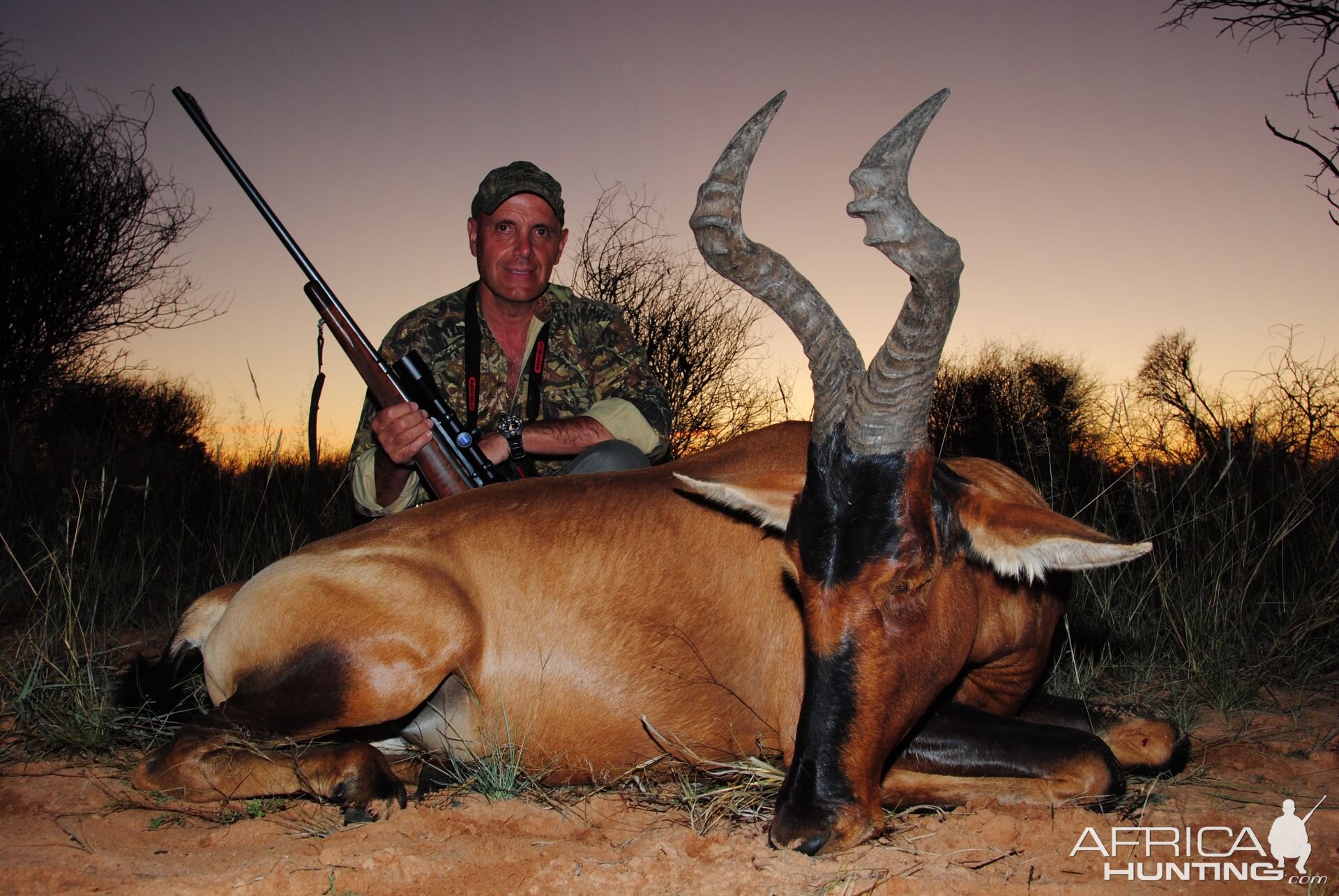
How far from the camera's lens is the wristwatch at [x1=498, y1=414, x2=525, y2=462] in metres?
5.30

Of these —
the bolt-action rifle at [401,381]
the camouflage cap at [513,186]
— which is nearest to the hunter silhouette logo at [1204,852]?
the bolt-action rifle at [401,381]

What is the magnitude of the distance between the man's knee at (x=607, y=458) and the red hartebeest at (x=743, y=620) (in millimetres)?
901

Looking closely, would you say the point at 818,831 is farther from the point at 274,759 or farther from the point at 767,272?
the point at 274,759

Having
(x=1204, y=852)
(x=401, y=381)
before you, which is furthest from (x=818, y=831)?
(x=401, y=381)

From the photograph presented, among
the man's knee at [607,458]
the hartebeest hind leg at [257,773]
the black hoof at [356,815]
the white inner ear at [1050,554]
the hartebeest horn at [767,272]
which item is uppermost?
the hartebeest horn at [767,272]

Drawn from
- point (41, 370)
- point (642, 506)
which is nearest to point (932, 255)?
point (642, 506)

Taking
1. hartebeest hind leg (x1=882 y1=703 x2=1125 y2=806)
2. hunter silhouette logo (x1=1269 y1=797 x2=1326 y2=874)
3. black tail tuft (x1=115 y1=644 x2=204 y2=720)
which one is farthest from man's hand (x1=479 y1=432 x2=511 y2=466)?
hunter silhouette logo (x1=1269 y1=797 x2=1326 y2=874)

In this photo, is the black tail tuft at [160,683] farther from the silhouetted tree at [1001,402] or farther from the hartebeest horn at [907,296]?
the silhouetted tree at [1001,402]

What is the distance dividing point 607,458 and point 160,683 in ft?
7.55

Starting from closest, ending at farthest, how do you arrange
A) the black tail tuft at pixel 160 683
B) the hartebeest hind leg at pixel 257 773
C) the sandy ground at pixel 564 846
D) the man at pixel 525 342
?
the sandy ground at pixel 564 846 < the hartebeest hind leg at pixel 257 773 < the black tail tuft at pixel 160 683 < the man at pixel 525 342

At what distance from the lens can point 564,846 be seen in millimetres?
2941

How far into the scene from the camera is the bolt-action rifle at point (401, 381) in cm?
506

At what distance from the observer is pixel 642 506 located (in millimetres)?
3838

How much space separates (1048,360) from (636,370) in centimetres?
1376
